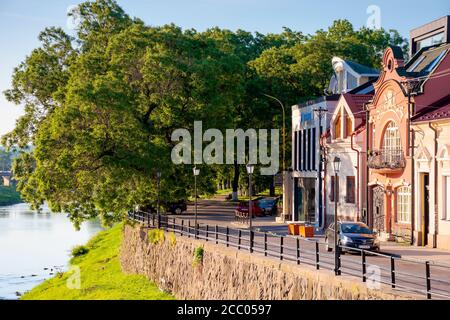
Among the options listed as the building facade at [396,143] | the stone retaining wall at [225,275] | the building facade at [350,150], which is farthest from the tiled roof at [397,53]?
the stone retaining wall at [225,275]

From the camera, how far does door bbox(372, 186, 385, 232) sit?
129 ft

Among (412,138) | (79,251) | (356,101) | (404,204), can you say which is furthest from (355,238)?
(79,251)

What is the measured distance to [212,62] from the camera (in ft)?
157

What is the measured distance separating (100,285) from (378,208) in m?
16.6

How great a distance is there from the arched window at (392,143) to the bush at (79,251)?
30.6m

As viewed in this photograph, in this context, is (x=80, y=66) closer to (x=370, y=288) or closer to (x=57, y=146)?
(x=57, y=146)

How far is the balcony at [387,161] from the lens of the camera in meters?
36.8

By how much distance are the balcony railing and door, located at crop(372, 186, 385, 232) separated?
148cm

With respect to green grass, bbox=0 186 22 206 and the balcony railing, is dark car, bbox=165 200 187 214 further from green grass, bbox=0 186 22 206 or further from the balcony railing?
green grass, bbox=0 186 22 206

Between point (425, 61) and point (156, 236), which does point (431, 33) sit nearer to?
point (425, 61)

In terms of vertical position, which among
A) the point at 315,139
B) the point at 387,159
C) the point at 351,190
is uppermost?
the point at 315,139

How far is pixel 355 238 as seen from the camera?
3083 cm

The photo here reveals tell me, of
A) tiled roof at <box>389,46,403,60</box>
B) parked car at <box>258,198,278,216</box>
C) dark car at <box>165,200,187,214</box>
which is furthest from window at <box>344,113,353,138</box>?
dark car at <box>165,200,187,214</box>

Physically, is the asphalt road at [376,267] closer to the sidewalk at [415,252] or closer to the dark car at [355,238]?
the dark car at [355,238]
